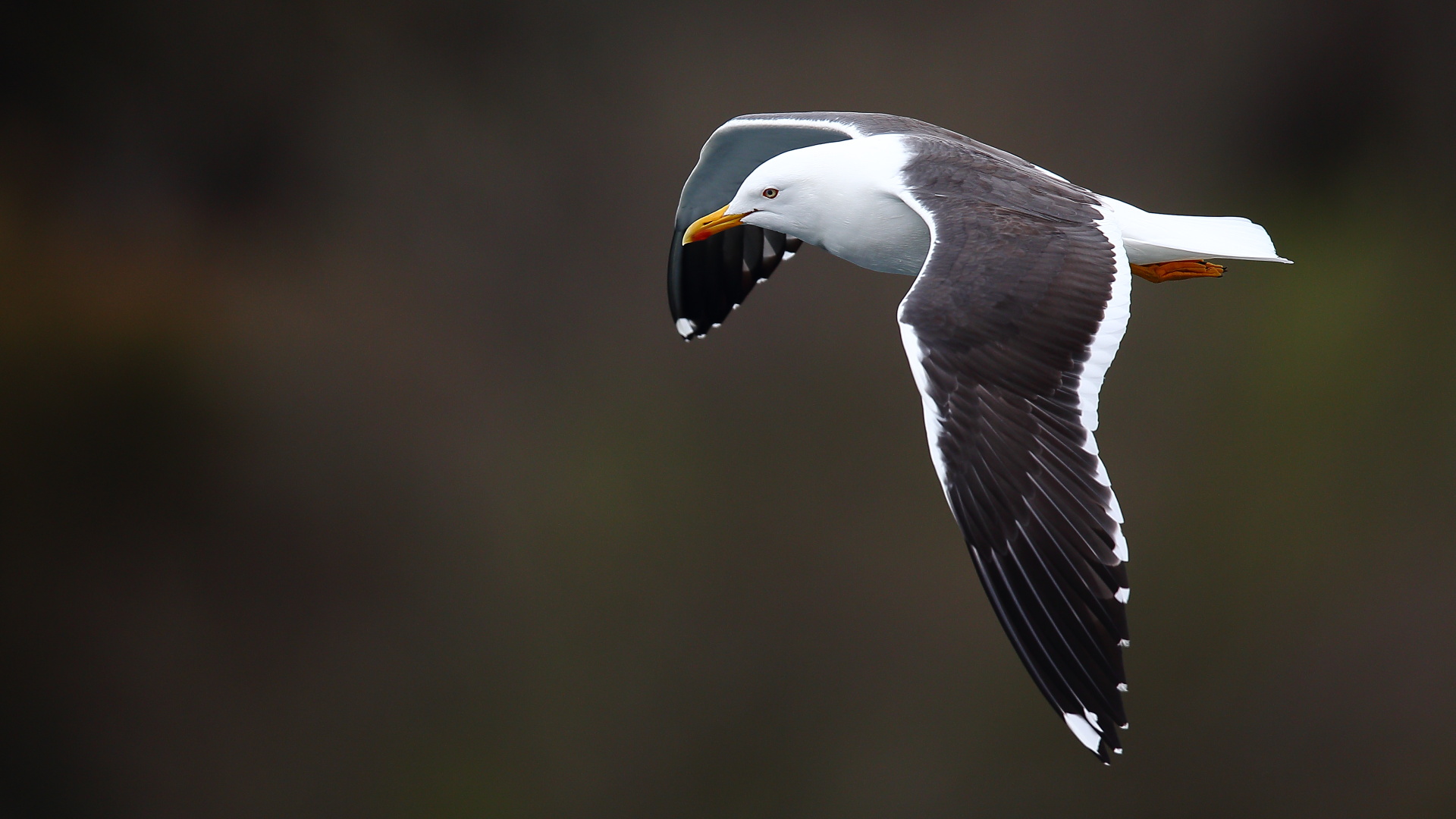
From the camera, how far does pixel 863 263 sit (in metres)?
2.57

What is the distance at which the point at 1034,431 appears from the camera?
6.10ft

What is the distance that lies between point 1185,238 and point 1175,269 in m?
0.24

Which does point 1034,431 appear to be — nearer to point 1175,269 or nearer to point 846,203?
point 846,203

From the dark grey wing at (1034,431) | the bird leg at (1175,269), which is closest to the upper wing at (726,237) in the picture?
the bird leg at (1175,269)

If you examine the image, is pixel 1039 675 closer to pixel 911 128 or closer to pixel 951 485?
pixel 951 485

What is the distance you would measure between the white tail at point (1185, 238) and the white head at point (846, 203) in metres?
0.40

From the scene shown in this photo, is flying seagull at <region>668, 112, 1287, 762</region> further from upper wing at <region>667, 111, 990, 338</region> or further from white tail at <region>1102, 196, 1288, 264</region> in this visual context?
upper wing at <region>667, 111, 990, 338</region>

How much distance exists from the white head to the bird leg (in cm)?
53

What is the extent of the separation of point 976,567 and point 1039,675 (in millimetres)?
184

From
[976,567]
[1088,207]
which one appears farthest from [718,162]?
[976,567]

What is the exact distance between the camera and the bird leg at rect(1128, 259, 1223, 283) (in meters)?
2.62

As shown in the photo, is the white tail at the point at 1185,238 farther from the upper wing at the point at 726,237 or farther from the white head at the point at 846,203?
the upper wing at the point at 726,237

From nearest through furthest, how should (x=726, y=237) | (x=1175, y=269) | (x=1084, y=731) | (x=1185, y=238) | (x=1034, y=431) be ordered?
(x=1084, y=731), (x=1034, y=431), (x=1185, y=238), (x=1175, y=269), (x=726, y=237)

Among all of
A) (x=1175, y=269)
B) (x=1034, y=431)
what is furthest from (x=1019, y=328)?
(x=1175, y=269)
